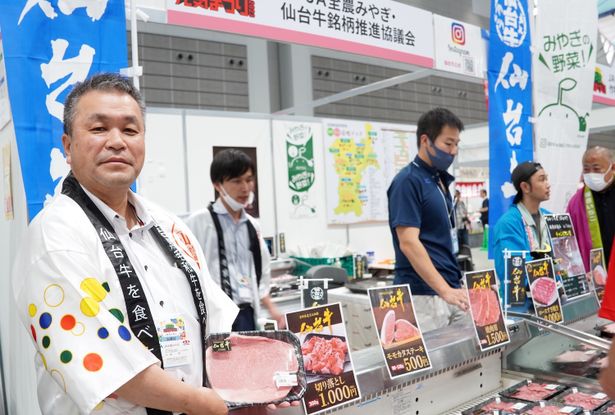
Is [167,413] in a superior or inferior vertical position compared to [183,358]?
inferior

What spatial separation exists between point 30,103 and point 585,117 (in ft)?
13.2

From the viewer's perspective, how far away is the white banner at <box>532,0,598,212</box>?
402 cm

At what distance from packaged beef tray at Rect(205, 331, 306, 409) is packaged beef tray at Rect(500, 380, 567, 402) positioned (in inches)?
42.7

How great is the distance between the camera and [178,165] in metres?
4.95

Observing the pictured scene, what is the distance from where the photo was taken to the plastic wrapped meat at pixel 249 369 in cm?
129

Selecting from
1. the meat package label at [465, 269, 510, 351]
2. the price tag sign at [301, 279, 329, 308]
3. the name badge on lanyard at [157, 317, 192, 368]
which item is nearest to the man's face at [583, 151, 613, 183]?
the meat package label at [465, 269, 510, 351]

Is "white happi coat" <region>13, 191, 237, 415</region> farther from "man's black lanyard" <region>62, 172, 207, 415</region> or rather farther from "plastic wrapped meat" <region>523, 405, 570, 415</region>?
"plastic wrapped meat" <region>523, 405, 570, 415</region>

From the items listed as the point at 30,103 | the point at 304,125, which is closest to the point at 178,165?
the point at 304,125

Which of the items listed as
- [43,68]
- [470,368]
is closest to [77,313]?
[43,68]

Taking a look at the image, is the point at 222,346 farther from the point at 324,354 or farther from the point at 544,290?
the point at 544,290

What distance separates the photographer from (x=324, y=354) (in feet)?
4.79

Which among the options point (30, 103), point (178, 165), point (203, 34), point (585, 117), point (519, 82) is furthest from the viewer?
point (203, 34)

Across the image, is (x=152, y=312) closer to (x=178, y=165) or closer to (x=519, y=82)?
(x=519, y=82)

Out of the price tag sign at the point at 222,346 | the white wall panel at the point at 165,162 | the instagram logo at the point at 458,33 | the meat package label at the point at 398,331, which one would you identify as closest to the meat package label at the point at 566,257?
the meat package label at the point at 398,331
